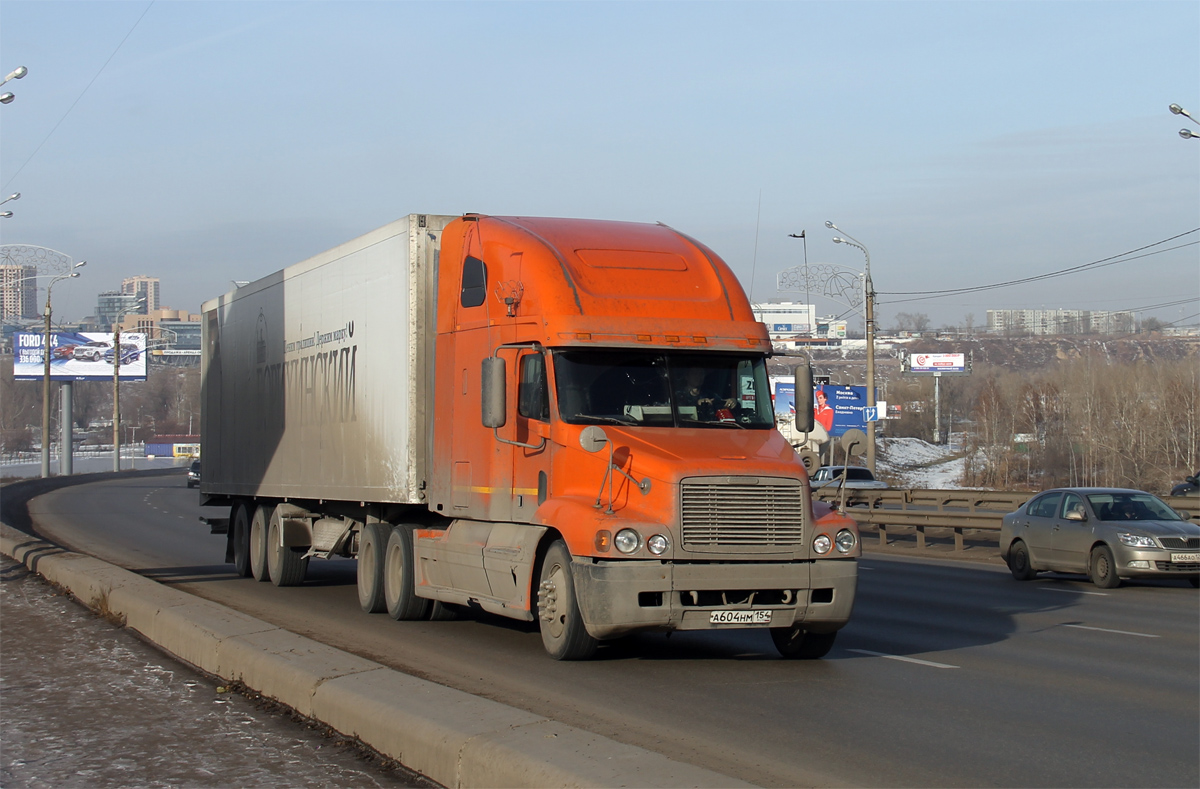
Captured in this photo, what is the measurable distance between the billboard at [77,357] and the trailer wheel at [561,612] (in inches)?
2985

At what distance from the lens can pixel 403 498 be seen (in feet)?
41.8

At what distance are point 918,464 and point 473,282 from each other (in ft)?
275

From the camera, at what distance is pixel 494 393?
1061 cm

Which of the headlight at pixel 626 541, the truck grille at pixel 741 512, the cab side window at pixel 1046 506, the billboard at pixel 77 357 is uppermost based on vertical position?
the billboard at pixel 77 357

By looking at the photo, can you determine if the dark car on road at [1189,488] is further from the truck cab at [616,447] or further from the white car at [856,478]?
the truck cab at [616,447]

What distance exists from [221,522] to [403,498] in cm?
820

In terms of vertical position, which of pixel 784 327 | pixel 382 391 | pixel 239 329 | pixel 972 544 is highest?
pixel 784 327

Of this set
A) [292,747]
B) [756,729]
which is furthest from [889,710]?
[292,747]

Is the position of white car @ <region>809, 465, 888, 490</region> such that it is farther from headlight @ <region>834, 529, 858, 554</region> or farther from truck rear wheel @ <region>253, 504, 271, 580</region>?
headlight @ <region>834, 529, 858, 554</region>

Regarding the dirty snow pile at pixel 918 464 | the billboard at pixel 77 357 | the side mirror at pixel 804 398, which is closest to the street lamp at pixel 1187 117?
the side mirror at pixel 804 398

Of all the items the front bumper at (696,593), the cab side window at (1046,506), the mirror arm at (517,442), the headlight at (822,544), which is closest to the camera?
the front bumper at (696,593)

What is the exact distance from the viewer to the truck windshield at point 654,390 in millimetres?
10312

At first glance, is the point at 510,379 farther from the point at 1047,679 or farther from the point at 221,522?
the point at 221,522

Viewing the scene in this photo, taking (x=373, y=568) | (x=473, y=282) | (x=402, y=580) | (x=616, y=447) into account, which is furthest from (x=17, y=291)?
(x=616, y=447)
